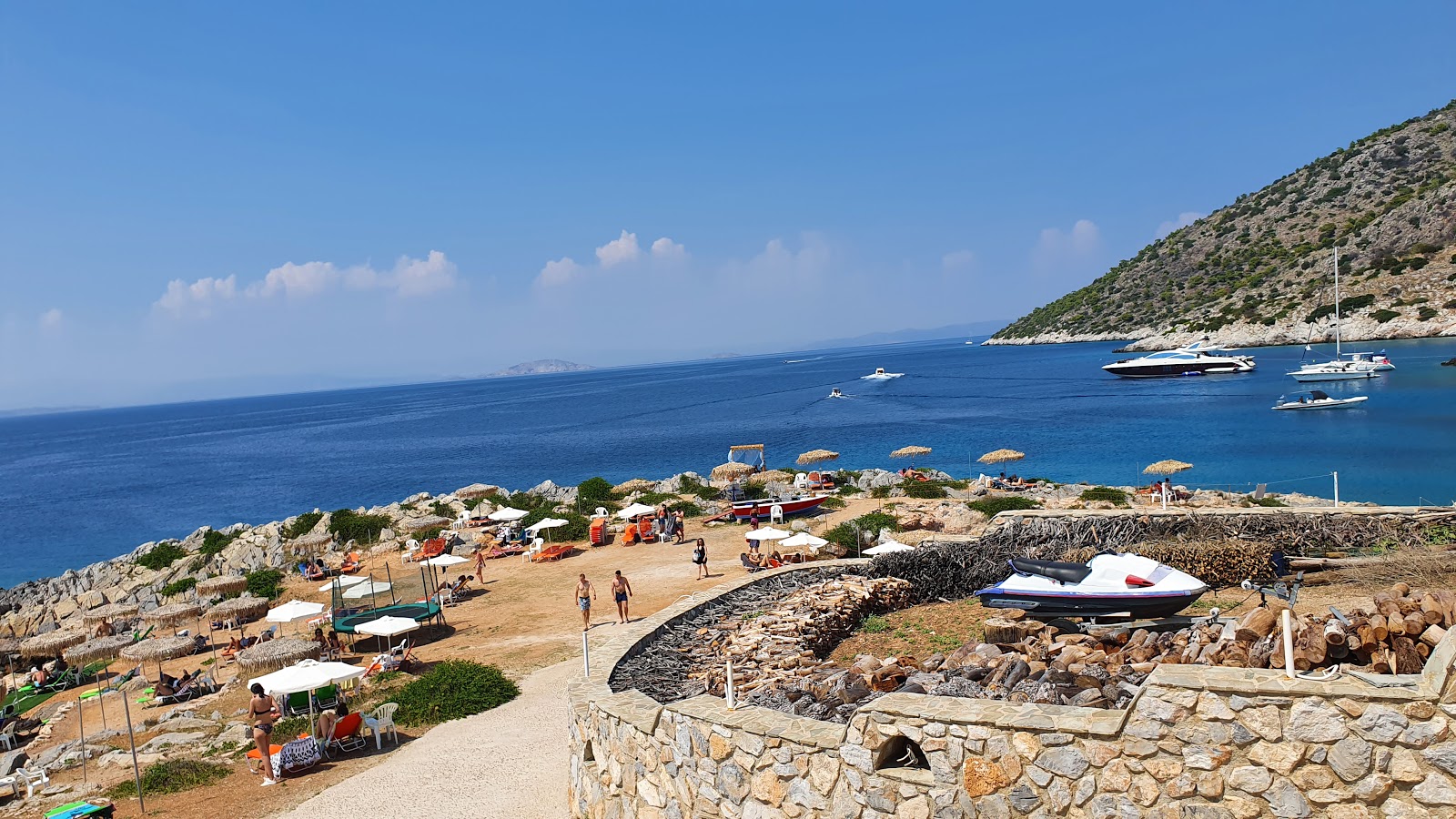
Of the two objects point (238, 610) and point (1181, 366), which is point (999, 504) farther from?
point (1181, 366)

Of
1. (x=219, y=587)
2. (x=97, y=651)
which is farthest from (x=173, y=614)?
(x=219, y=587)

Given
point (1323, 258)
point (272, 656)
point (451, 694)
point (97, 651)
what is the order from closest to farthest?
1. point (451, 694)
2. point (272, 656)
3. point (97, 651)
4. point (1323, 258)

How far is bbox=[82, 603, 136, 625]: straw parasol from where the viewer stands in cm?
2552

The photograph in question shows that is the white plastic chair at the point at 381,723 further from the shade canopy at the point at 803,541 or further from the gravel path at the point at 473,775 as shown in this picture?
the shade canopy at the point at 803,541

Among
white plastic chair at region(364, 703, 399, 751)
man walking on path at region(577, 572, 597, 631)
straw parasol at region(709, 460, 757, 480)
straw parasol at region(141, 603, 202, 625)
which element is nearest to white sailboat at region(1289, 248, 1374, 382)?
straw parasol at region(709, 460, 757, 480)

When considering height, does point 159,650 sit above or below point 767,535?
below

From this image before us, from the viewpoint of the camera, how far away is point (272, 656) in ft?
57.6

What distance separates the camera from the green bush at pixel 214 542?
35.7 meters

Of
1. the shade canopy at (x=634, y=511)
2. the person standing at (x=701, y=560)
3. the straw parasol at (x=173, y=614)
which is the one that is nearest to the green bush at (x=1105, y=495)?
the person standing at (x=701, y=560)

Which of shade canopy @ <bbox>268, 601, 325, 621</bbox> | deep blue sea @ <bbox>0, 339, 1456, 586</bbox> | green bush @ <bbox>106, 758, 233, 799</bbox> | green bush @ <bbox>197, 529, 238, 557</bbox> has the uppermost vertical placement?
shade canopy @ <bbox>268, 601, 325, 621</bbox>

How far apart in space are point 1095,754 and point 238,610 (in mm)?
23852

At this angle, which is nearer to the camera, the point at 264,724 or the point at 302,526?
the point at 264,724

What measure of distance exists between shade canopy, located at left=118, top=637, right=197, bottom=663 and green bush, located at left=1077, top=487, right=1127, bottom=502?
2658cm

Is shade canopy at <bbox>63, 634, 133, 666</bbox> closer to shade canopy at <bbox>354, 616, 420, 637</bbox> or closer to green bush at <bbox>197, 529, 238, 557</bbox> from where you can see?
shade canopy at <bbox>354, 616, 420, 637</bbox>
